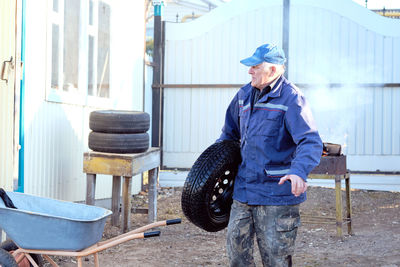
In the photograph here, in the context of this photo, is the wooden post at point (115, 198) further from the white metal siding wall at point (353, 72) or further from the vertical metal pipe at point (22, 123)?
the white metal siding wall at point (353, 72)

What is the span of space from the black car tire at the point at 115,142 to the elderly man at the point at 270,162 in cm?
279

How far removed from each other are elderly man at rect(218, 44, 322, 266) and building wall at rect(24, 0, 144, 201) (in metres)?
3.07

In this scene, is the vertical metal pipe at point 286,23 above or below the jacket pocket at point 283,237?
above

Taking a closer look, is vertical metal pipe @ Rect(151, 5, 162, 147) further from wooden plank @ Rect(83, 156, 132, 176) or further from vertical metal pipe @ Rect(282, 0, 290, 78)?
wooden plank @ Rect(83, 156, 132, 176)

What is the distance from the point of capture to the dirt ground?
5754mm

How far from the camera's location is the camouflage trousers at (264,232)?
372 centimetres

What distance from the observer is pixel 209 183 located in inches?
157

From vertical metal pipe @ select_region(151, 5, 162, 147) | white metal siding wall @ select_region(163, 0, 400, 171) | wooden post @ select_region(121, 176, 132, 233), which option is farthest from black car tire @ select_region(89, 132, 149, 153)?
white metal siding wall @ select_region(163, 0, 400, 171)

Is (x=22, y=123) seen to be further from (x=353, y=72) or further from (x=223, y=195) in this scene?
(x=353, y=72)

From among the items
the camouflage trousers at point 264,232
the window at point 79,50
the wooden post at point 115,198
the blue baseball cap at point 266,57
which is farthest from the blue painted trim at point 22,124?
the blue baseball cap at point 266,57

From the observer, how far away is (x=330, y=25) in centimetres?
1052

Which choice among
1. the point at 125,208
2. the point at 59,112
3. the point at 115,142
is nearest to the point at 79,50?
the point at 59,112

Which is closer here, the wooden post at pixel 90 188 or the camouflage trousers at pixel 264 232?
the camouflage trousers at pixel 264 232

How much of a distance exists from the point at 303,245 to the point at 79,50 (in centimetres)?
394
